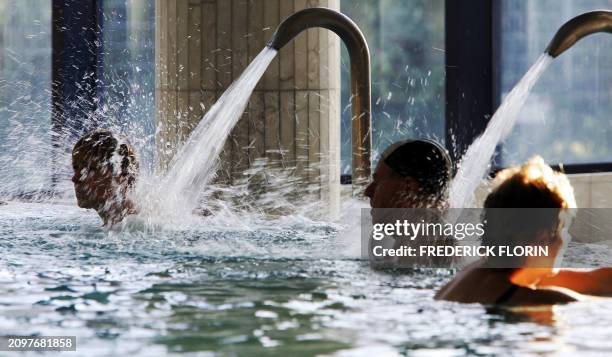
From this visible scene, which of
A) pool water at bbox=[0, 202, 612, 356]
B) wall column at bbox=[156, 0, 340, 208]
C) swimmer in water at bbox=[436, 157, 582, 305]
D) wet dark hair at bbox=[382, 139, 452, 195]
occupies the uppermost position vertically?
wall column at bbox=[156, 0, 340, 208]

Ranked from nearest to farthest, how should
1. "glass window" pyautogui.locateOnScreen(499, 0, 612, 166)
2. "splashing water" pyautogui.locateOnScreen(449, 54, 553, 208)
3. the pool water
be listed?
the pool water
"splashing water" pyautogui.locateOnScreen(449, 54, 553, 208)
"glass window" pyautogui.locateOnScreen(499, 0, 612, 166)

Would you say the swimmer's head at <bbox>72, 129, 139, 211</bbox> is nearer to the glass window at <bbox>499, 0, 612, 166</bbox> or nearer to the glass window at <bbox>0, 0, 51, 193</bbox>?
the glass window at <bbox>499, 0, 612, 166</bbox>

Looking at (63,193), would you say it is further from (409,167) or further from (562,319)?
(562,319)

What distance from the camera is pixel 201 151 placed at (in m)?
6.19

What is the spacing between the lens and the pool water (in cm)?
311

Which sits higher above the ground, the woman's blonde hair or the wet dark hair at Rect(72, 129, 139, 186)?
the wet dark hair at Rect(72, 129, 139, 186)

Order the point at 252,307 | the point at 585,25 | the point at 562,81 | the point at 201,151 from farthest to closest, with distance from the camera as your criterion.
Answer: the point at 562,81 < the point at 201,151 < the point at 585,25 < the point at 252,307

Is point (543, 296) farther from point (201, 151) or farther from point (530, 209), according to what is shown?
point (201, 151)

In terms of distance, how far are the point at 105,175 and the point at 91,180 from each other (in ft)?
0.25

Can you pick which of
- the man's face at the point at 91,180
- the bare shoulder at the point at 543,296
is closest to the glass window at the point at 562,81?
the man's face at the point at 91,180

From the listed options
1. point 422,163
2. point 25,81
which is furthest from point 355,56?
point 25,81

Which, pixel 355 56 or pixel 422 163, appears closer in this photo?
pixel 422 163

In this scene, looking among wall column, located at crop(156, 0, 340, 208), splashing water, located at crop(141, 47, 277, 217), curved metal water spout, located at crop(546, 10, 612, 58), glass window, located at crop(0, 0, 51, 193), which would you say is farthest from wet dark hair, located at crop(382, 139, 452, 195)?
glass window, located at crop(0, 0, 51, 193)

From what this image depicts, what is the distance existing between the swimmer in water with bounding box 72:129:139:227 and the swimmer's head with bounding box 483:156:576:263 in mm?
2679
